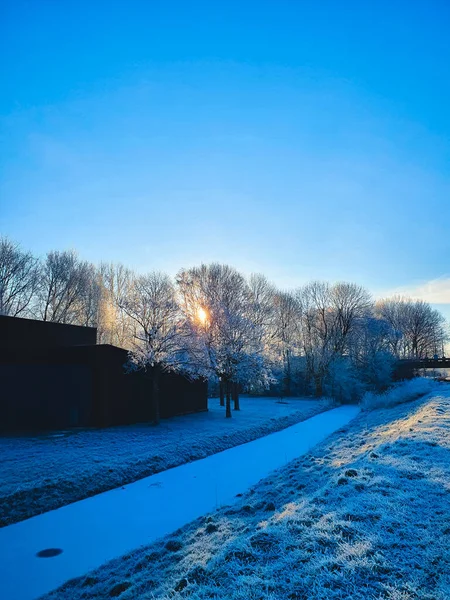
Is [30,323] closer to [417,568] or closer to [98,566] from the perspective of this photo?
[98,566]

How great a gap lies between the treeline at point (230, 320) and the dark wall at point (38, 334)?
116 inches

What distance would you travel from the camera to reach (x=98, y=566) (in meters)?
5.40

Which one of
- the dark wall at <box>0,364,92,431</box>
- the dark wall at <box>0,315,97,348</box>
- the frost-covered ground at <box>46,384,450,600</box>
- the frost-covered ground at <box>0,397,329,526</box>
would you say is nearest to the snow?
the frost-covered ground at <box>0,397,329,526</box>

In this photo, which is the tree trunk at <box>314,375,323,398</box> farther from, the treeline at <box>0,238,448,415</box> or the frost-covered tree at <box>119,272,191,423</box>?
the frost-covered tree at <box>119,272,191,423</box>

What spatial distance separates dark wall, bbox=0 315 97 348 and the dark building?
45mm

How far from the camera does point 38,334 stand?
→ 1892cm

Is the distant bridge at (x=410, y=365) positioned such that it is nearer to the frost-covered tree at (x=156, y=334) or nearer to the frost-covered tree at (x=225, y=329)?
the frost-covered tree at (x=225, y=329)

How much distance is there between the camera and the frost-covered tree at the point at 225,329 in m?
21.7

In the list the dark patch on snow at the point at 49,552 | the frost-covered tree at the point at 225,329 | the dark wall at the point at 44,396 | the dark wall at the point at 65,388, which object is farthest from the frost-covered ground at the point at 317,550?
the frost-covered tree at the point at 225,329

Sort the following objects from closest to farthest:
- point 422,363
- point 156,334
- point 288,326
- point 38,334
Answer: point 156,334, point 38,334, point 422,363, point 288,326

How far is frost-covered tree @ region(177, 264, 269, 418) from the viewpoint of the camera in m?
21.7

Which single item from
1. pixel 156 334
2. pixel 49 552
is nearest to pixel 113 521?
pixel 49 552

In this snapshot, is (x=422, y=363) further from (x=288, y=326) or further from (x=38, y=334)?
(x=38, y=334)

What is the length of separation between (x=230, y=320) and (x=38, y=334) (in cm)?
1057
